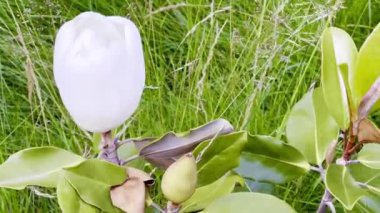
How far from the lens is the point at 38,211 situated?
1.62 metres

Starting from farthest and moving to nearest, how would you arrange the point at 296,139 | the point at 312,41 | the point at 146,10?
the point at 146,10 < the point at 312,41 < the point at 296,139

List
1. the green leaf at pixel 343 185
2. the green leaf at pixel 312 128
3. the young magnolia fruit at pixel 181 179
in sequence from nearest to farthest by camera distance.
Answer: the young magnolia fruit at pixel 181 179 → the green leaf at pixel 343 185 → the green leaf at pixel 312 128

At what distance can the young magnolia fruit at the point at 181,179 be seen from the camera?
74cm

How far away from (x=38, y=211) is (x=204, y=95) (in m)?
0.39

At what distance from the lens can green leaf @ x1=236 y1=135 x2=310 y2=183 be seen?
911mm

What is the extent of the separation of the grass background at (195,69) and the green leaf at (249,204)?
0.63 metres

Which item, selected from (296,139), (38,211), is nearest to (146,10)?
(38,211)

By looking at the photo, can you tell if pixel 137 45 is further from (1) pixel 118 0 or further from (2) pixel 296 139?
(1) pixel 118 0

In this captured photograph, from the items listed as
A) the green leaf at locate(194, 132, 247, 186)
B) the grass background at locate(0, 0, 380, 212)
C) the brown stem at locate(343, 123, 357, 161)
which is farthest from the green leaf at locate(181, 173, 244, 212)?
the grass background at locate(0, 0, 380, 212)

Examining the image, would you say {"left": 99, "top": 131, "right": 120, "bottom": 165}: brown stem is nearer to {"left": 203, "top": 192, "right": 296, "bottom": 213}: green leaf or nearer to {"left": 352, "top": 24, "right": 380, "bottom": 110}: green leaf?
{"left": 203, "top": 192, "right": 296, "bottom": 213}: green leaf

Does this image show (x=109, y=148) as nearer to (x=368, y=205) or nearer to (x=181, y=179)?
(x=181, y=179)

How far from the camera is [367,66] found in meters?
0.85

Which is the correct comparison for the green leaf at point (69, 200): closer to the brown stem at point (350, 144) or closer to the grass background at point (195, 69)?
the brown stem at point (350, 144)

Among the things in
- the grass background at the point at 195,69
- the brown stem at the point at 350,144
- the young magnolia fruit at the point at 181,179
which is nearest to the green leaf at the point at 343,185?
the brown stem at the point at 350,144
